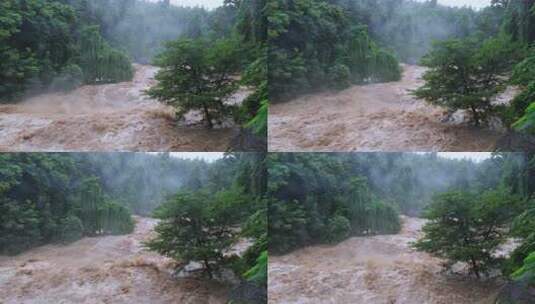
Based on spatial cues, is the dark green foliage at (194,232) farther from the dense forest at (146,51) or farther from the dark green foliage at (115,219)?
the dense forest at (146,51)

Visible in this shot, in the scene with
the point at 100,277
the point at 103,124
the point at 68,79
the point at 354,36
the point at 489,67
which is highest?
the point at 354,36

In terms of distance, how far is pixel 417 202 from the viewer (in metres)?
3.44

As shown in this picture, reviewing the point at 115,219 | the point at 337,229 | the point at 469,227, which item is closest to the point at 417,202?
the point at 469,227

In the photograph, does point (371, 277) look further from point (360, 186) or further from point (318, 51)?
point (318, 51)

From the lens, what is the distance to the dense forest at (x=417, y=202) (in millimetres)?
3381

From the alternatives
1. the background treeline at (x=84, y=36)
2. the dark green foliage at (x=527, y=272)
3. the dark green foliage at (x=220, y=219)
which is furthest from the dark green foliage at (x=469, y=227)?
the background treeline at (x=84, y=36)

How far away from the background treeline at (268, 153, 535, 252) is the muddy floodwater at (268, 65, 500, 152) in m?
0.06

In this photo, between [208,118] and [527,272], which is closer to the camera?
[527,272]

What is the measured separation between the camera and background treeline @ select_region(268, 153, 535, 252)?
3.39m

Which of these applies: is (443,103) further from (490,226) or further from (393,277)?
(393,277)

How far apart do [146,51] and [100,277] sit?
42.4 inches

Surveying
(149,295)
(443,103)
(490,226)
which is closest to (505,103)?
(443,103)

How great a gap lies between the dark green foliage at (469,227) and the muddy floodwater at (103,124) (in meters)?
1.04

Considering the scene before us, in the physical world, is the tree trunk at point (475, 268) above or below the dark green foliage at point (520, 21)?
below
